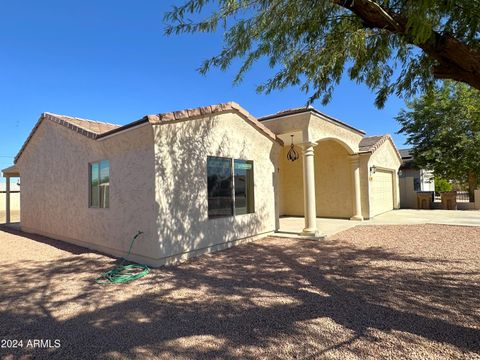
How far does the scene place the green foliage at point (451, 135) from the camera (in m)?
17.1

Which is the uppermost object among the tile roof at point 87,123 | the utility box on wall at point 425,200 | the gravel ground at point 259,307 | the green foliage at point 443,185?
the tile roof at point 87,123

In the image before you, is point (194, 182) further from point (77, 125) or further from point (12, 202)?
point (12, 202)

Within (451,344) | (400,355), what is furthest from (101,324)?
(451,344)

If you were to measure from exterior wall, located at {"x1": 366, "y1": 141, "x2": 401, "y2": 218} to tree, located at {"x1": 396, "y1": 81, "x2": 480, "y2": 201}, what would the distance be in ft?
6.82

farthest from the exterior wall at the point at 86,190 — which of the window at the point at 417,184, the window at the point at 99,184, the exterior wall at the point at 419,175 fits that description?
the window at the point at 417,184

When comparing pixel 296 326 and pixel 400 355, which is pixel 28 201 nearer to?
pixel 296 326

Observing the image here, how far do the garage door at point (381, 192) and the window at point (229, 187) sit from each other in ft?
25.5

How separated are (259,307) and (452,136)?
19490 millimetres

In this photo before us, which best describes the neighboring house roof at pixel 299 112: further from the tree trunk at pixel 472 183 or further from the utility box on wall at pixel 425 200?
the tree trunk at pixel 472 183

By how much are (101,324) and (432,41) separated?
5.52m

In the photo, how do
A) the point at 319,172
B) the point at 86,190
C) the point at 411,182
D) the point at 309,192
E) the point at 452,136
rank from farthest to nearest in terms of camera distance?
1. the point at 411,182
2. the point at 452,136
3. the point at 319,172
4. the point at 309,192
5. the point at 86,190

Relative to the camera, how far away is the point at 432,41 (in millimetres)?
3240

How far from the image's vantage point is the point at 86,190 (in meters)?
8.60

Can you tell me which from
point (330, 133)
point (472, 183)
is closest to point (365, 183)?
point (330, 133)
